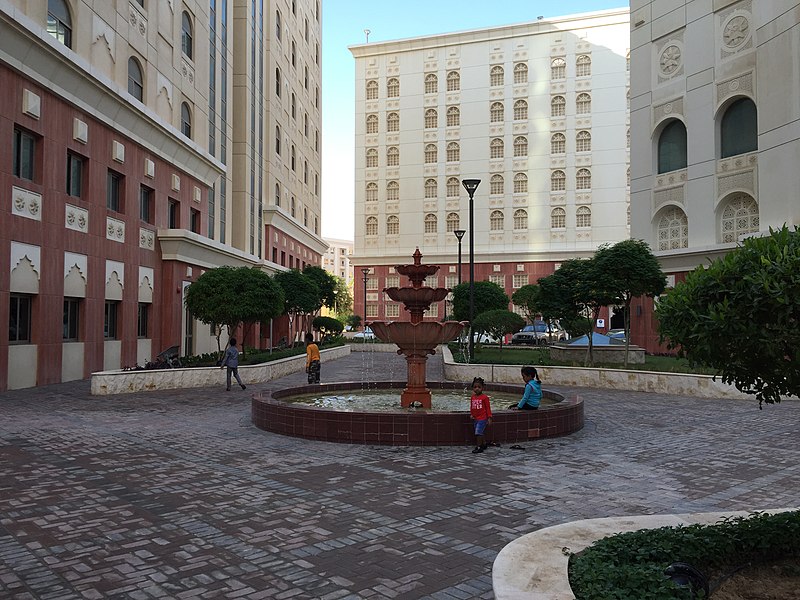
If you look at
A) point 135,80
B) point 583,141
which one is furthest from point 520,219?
point 135,80

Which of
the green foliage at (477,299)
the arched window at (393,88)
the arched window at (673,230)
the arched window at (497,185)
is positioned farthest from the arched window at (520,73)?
the arched window at (673,230)

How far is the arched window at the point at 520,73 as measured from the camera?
2254 inches

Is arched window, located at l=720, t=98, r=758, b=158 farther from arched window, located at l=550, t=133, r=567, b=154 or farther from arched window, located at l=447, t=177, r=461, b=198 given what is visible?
arched window, located at l=447, t=177, r=461, b=198

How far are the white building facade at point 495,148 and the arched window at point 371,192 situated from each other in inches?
3.7

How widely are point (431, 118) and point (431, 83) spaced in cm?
325

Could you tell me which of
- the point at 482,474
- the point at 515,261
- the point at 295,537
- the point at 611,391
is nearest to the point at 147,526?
the point at 295,537

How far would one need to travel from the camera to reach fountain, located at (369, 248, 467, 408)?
12.0 metres

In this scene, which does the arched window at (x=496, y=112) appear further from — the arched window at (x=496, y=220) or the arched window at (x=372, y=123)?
the arched window at (x=372, y=123)

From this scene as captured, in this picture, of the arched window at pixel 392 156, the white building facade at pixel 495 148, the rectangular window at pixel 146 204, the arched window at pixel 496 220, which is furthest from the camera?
the arched window at pixel 392 156

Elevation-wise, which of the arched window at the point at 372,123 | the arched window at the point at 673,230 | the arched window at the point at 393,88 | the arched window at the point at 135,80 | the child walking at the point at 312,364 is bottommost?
the child walking at the point at 312,364

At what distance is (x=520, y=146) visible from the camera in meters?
57.4

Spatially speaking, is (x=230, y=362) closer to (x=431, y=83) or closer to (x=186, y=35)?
(x=186, y=35)

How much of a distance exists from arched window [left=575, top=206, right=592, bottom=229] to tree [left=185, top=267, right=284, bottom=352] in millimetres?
39979

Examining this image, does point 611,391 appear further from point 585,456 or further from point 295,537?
point 295,537
